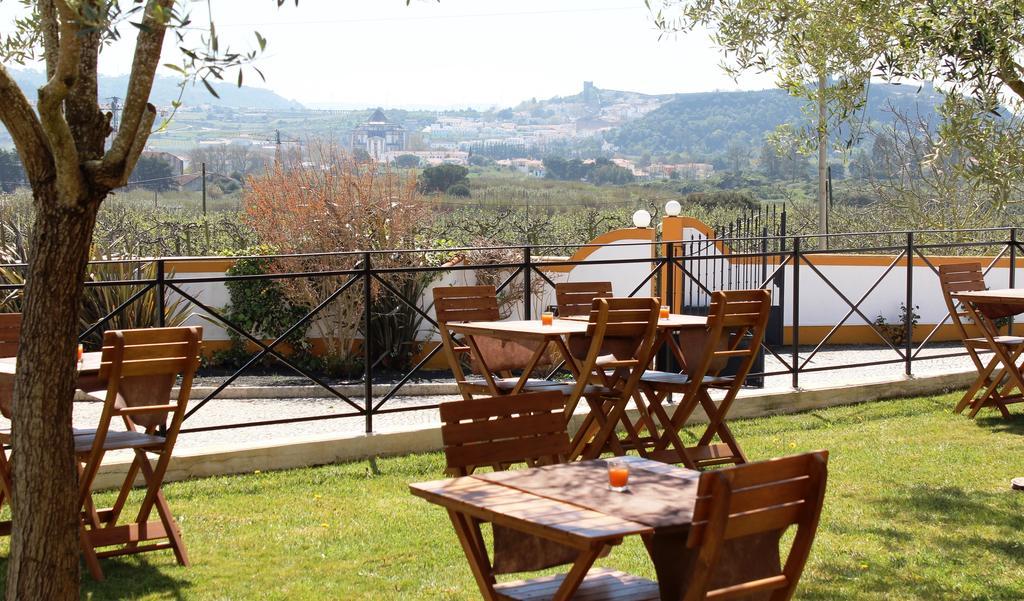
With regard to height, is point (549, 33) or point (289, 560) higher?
point (549, 33)

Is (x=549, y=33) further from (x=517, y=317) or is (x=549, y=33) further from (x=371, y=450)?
(x=371, y=450)

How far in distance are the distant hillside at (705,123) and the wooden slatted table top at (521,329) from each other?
62483mm

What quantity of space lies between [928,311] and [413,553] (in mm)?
10779

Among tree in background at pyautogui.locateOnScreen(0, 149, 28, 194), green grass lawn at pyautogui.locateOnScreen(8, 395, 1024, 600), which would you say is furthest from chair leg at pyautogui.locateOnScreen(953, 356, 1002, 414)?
tree in background at pyautogui.locateOnScreen(0, 149, 28, 194)

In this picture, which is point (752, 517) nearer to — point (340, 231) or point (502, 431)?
point (502, 431)

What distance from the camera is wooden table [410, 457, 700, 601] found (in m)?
2.90

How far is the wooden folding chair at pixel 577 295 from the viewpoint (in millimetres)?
7366

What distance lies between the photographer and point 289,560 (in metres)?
4.78

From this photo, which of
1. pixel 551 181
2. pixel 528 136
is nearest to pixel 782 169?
pixel 551 181

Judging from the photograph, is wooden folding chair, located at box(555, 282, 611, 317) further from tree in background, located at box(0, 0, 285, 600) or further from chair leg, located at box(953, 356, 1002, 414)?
tree in background, located at box(0, 0, 285, 600)

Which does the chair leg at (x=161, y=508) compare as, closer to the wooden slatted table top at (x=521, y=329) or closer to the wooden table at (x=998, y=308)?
the wooden slatted table top at (x=521, y=329)

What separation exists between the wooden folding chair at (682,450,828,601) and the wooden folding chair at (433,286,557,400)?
3630 millimetres

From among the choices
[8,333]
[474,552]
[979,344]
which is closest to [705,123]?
[979,344]

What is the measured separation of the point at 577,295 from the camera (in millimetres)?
7457
